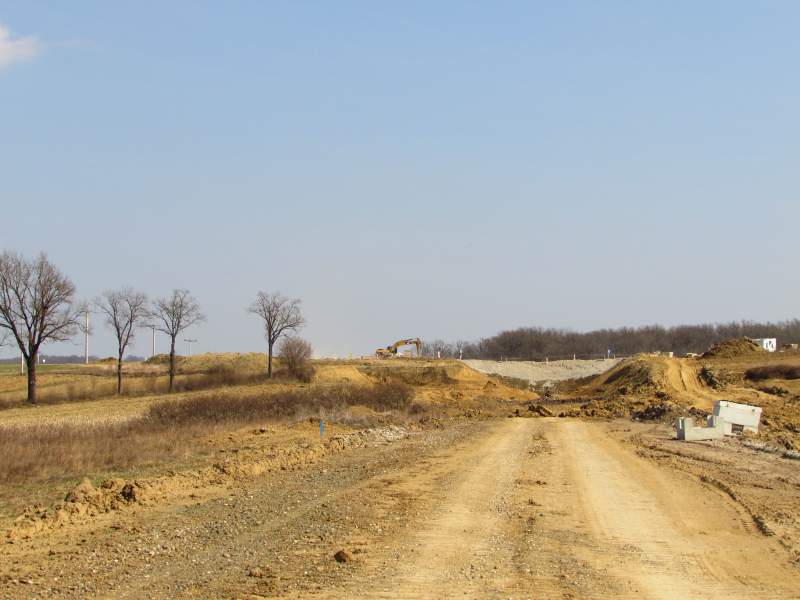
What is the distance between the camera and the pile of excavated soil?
79.3 m

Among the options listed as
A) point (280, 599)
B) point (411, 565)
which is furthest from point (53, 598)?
point (411, 565)

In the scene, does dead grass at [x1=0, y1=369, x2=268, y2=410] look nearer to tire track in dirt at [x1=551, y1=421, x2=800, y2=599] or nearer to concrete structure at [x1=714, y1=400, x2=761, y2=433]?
concrete structure at [x1=714, y1=400, x2=761, y2=433]

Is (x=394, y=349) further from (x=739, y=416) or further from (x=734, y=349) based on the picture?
(x=739, y=416)

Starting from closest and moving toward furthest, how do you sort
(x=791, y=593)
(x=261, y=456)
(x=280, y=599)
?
1. (x=280, y=599)
2. (x=791, y=593)
3. (x=261, y=456)

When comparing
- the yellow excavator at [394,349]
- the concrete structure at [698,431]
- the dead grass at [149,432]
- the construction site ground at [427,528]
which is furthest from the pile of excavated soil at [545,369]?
the construction site ground at [427,528]

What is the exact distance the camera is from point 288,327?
6756 centimetres

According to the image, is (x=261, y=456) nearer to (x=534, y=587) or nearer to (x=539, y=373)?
(x=534, y=587)

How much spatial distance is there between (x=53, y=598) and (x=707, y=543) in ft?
26.1

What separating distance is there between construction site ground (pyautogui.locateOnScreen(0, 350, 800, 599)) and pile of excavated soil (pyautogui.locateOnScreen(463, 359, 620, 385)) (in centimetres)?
5643

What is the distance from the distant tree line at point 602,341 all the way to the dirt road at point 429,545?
10463 centimetres

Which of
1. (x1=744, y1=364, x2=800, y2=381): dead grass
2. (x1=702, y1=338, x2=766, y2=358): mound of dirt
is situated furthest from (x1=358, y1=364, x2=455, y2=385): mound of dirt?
(x1=702, y1=338, x2=766, y2=358): mound of dirt

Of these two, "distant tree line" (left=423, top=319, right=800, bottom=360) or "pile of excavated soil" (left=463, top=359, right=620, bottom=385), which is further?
"distant tree line" (left=423, top=319, right=800, bottom=360)

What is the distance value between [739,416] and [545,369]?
183 ft

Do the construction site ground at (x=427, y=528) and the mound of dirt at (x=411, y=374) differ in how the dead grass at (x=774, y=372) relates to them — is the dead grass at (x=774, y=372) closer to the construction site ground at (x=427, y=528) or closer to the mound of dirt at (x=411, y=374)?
the mound of dirt at (x=411, y=374)
